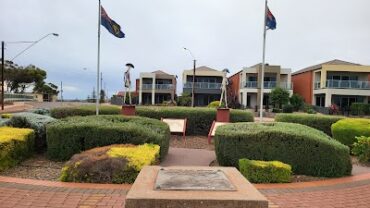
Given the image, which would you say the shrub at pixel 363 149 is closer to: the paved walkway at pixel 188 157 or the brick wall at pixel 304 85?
the paved walkway at pixel 188 157

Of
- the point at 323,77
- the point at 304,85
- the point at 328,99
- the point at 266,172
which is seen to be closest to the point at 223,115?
the point at 266,172

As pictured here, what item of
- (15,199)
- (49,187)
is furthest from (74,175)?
(15,199)

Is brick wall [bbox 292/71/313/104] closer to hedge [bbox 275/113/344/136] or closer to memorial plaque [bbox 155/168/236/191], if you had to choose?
hedge [bbox 275/113/344/136]

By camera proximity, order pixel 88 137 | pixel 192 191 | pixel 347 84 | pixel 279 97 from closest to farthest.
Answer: pixel 192 191 < pixel 88 137 < pixel 279 97 < pixel 347 84

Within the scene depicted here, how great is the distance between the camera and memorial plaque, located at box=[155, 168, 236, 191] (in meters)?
5.00

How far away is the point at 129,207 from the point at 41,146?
24.3 ft

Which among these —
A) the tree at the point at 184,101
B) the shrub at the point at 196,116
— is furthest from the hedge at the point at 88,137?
the tree at the point at 184,101

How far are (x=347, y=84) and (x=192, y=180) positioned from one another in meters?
46.3

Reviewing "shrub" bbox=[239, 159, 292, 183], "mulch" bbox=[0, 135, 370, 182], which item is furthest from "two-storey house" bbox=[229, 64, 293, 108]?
"shrub" bbox=[239, 159, 292, 183]

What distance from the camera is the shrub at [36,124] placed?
10906 millimetres

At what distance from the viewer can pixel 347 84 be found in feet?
156

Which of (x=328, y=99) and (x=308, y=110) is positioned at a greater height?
(x=328, y=99)

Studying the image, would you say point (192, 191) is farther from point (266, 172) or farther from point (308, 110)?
point (308, 110)

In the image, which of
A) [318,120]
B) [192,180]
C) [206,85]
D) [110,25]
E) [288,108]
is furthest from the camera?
[206,85]
